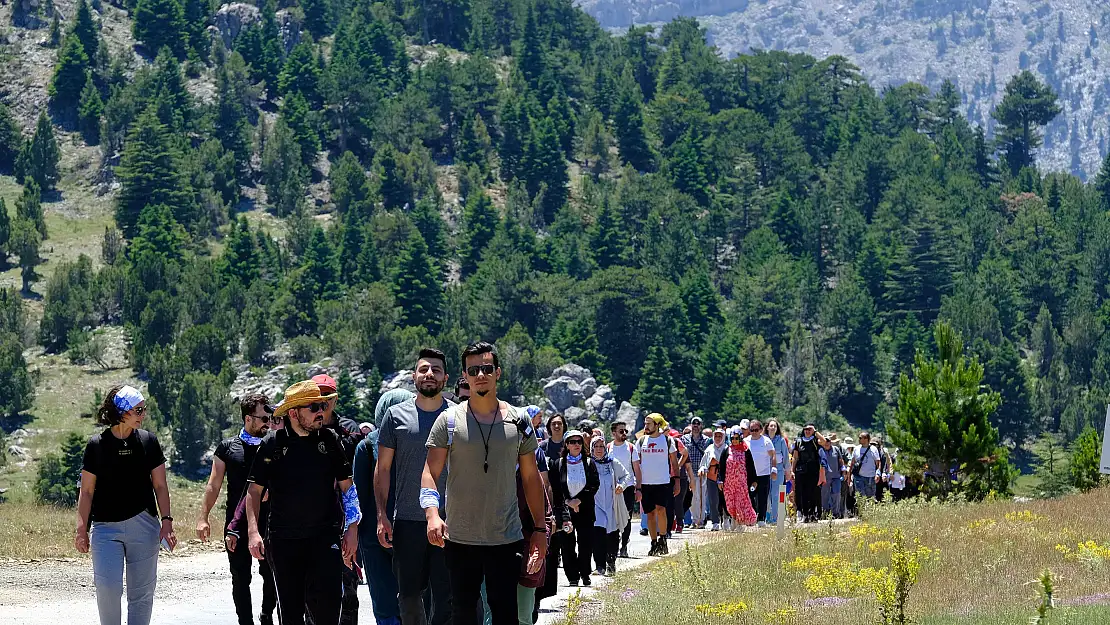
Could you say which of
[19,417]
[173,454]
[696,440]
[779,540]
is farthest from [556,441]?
[19,417]

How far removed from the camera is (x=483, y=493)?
756 centimetres

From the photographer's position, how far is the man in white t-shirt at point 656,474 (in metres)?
16.8

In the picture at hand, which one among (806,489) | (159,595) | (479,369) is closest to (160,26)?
(806,489)

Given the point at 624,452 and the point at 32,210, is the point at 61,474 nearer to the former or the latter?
the point at 32,210

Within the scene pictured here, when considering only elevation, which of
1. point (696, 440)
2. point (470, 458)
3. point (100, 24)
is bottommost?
point (696, 440)

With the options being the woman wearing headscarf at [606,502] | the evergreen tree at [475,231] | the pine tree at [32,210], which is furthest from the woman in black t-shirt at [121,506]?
the evergreen tree at [475,231]

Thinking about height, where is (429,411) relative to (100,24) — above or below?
below

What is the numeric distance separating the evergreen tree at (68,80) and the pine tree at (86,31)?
316 cm

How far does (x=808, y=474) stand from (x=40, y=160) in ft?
326

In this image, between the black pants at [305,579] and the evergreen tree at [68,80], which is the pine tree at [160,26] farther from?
the black pants at [305,579]

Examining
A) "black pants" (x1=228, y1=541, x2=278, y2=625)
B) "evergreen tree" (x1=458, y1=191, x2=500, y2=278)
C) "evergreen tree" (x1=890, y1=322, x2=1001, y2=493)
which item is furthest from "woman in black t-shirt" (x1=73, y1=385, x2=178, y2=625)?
"evergreen tree" (x1=458, y1=191, x2=500, y2=278)

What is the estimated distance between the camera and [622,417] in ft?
298

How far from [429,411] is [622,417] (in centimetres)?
8232

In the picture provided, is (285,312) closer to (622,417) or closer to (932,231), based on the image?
(622,417)
